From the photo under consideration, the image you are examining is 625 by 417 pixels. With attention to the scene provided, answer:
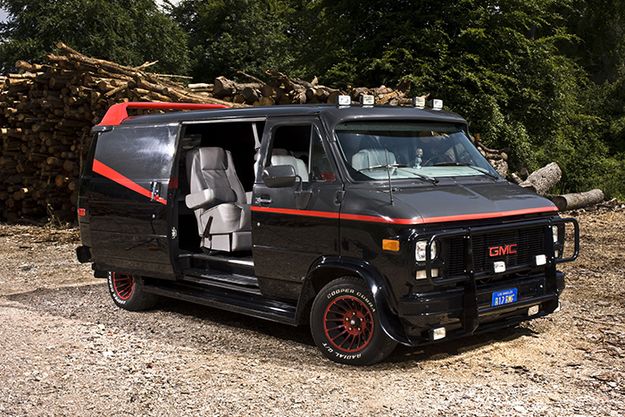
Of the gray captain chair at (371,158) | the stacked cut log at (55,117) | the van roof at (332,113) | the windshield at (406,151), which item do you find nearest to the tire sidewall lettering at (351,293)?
the windshield at (406,151)

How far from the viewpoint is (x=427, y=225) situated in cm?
617

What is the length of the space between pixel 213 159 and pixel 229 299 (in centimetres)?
174

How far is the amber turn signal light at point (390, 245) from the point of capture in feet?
20.1

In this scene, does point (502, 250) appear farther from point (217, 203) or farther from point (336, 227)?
point (217, 203)

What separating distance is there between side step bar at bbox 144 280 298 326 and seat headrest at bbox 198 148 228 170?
1.26 m

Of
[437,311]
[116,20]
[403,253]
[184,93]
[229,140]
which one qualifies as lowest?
[437,311]

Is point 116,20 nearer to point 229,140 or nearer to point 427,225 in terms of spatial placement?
point 229,140

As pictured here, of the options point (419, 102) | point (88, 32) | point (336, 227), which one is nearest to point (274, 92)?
point (419, 102)

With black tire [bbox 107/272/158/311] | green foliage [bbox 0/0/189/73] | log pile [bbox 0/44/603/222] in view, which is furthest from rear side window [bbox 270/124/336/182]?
green foliage [bbox 0/0/189/73]

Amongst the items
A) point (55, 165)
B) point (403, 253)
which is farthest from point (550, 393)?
point (55, 165)

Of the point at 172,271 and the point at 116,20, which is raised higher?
the point at 116,20

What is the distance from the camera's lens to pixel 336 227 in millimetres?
6605

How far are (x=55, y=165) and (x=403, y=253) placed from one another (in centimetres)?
1145

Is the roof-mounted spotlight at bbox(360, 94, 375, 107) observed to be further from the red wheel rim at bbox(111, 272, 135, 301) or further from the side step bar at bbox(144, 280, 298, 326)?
the red wheel rim at bbox(111, 272, 135, 301)
